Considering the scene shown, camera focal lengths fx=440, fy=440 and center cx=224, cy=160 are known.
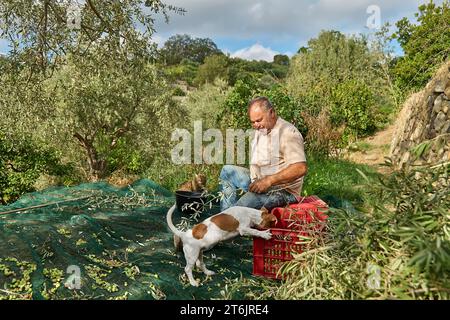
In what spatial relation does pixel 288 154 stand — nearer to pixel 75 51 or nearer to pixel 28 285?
pixel 28 285

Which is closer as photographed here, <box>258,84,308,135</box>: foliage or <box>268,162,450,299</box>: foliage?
<box>268,162,450,299</box>: foliage

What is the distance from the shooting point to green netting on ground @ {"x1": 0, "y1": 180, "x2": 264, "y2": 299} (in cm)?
338

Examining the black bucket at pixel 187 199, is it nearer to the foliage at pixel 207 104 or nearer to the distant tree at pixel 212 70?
the foliage at pixel 207 104

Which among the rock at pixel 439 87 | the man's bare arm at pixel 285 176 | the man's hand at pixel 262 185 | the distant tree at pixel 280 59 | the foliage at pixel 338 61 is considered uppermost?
the distant tree at pixel 280 59

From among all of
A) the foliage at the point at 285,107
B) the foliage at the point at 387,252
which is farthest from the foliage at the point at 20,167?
the foliage at the point at 387,252

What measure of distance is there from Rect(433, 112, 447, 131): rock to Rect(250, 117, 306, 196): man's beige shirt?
5262mm

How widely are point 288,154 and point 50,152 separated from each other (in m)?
6.35

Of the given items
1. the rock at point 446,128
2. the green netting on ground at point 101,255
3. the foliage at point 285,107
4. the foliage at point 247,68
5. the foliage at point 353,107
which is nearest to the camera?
the green netting on ground at point 101,255

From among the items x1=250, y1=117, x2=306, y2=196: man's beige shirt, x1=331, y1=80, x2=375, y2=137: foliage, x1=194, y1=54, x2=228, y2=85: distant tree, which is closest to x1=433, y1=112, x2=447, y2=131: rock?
x1=250, y1=117, x2=306, y2=196: man's beige shirt

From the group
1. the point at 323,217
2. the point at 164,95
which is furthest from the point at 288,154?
the point at 164,95

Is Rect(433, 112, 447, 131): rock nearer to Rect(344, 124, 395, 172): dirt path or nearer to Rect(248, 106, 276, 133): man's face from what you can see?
Rect(344, 124, 395, 172): dirt path

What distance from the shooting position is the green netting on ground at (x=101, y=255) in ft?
11.1

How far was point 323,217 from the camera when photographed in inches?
143

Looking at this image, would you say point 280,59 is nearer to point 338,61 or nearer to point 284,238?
point 338,61
